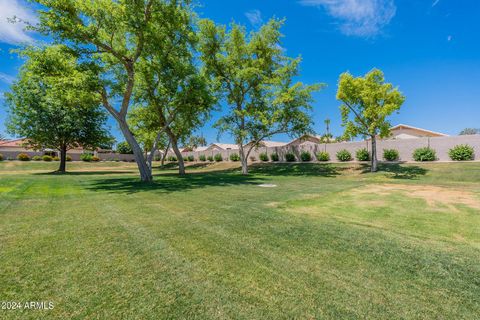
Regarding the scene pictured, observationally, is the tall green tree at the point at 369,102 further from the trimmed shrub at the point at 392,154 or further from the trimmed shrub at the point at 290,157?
the trimmed shrub at the point at 290,157

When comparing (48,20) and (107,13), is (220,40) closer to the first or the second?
(107,13)

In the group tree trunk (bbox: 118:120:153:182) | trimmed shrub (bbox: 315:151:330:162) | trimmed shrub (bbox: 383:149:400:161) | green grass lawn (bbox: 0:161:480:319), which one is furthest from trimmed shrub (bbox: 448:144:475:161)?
tree trunk (bbox: 118:120:153:182)

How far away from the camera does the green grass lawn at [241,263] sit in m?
2.35

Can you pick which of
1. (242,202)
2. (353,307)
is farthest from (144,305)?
(242,202)

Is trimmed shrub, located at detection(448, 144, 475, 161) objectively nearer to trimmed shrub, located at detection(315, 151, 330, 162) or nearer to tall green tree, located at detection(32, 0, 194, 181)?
trimmed shrub, located at detection(315, 151, 330, 162)

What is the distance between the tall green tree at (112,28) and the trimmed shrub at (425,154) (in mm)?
Result: 22591

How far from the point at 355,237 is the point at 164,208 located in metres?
5.03

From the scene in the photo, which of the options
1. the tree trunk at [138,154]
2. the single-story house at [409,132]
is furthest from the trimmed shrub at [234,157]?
the single-story house at [409,132]

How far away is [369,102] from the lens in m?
18.7

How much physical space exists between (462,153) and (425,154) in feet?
7.91

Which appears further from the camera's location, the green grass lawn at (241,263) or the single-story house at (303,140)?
the single-story house at (303,140)

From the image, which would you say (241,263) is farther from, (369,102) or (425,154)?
(425,154)

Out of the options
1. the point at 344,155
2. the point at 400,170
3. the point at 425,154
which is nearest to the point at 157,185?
the point at 400,170

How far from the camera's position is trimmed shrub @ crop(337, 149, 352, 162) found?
25.6 m
